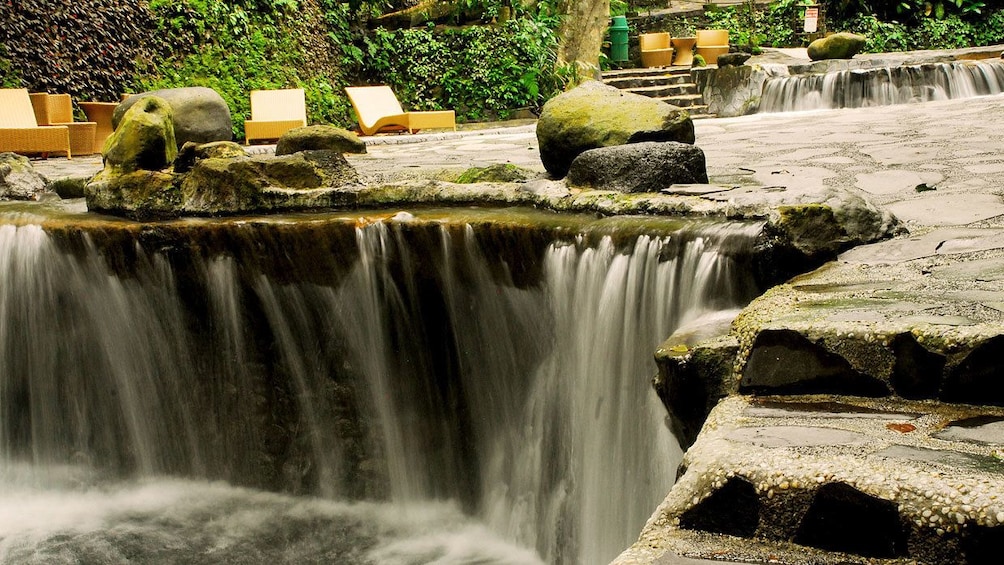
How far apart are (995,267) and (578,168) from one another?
2557 mm

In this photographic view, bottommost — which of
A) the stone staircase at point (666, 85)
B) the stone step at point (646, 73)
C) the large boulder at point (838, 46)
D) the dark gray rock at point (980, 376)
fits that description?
the dark gray rock at point (980, 376)

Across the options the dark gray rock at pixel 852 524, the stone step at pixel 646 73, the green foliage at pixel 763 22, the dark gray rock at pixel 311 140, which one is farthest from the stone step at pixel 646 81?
the dark gray rock at pixel 852 524

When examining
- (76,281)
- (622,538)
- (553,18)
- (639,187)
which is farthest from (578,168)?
(553,18)

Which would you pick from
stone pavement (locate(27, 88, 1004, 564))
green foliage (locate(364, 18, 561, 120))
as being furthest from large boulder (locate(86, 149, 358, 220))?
green foliage (locate(364, 18, 561, 120))

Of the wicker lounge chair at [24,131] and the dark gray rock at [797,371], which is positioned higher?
the wicker lounge chair at [24,131]

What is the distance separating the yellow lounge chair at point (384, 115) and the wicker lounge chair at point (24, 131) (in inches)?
164

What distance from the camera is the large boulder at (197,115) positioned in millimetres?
10922

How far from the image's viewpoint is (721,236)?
4.44 m

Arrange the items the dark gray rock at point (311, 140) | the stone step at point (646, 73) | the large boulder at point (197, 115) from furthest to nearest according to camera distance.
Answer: the stone step at point (646, 73)
the large boulder at point (197, 115)
the dark gray rock at point (311, 140)

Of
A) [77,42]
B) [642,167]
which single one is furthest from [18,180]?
[77,42]

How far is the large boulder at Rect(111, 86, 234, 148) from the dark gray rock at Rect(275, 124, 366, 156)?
2.17 meters

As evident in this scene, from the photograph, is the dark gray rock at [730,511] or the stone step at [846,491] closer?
the stone step at [846,491]

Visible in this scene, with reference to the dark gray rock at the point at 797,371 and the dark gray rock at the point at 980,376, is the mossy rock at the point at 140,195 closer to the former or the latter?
the dark gray rock at the point at 797,371

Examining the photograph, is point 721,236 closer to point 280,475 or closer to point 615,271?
point 615,271
